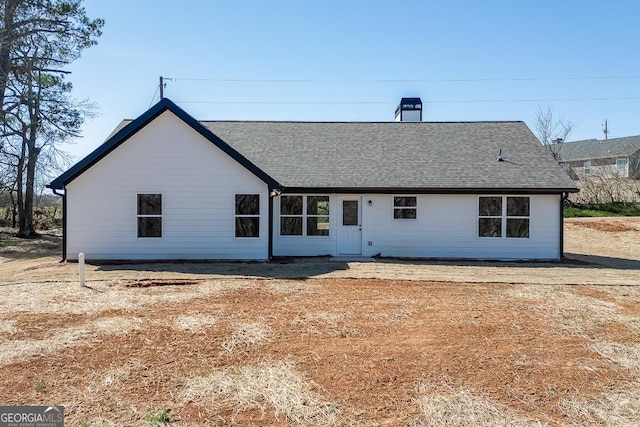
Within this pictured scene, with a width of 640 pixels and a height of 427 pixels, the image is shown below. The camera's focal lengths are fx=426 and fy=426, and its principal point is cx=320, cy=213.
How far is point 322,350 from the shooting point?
5930 mm

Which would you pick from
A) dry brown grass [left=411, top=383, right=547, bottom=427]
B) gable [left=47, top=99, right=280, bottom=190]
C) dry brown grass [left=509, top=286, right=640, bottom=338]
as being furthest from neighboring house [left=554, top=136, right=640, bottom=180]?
dry brown grass [left=411, top=383, right=547, bottom=427]

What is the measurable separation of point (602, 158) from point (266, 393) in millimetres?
55077

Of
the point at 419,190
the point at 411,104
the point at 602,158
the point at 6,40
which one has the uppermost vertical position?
the point at 6,40

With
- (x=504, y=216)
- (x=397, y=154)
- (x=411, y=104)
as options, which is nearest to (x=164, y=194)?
(x=397, y=154)

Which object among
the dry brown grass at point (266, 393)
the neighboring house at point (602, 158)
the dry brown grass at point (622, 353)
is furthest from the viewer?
the neighboring house at point (602, 158)

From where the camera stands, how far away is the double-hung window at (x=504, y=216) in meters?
15.5

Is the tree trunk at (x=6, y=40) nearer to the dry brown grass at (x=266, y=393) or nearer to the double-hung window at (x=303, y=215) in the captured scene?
the double-hung window at (x=303, y=215)

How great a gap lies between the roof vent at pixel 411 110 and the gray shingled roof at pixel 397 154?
271cm

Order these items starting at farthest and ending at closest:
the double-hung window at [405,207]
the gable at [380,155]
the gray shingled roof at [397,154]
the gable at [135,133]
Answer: the double-hung window at [405,207] → the gray shingled roof at [397,154] → the gable at [380,155] → the gable at [135,133]

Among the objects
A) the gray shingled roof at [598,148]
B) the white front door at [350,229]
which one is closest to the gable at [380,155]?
the white front door at [350,229]

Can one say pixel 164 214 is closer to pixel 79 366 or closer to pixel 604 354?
pixel 79 366

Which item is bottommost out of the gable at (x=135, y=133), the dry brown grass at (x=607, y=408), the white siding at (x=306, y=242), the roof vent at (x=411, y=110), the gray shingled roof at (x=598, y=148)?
the dry brown grass at (x=607, y=408)

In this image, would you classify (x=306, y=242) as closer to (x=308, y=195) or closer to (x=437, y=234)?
(x=308, y=195)

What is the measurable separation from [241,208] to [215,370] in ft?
30.8
